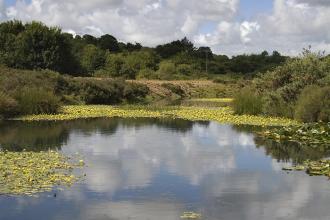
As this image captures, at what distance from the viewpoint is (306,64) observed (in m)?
31.2

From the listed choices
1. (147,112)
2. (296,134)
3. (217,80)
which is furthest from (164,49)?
(296,134)

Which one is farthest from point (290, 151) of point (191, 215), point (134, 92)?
point (134, 92)

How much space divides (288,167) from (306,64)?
54.4 ft

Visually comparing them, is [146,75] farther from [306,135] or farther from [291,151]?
[291,151]

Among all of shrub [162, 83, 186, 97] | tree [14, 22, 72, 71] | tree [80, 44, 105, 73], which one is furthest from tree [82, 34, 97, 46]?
tree [14, 22, 72, 71]

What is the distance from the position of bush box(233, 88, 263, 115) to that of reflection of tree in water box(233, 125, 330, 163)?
10.2 metres

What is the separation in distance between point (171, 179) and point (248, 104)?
768 inches

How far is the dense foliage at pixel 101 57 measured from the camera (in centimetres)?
5950

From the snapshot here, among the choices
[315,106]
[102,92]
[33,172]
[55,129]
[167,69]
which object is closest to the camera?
[33,172]

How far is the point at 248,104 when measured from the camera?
32500 mm

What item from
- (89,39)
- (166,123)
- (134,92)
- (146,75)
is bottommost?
(166,123)

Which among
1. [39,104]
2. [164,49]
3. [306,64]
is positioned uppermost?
[164,49]

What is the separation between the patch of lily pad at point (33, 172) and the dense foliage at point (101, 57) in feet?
142

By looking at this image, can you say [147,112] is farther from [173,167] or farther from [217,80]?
[217,80]
